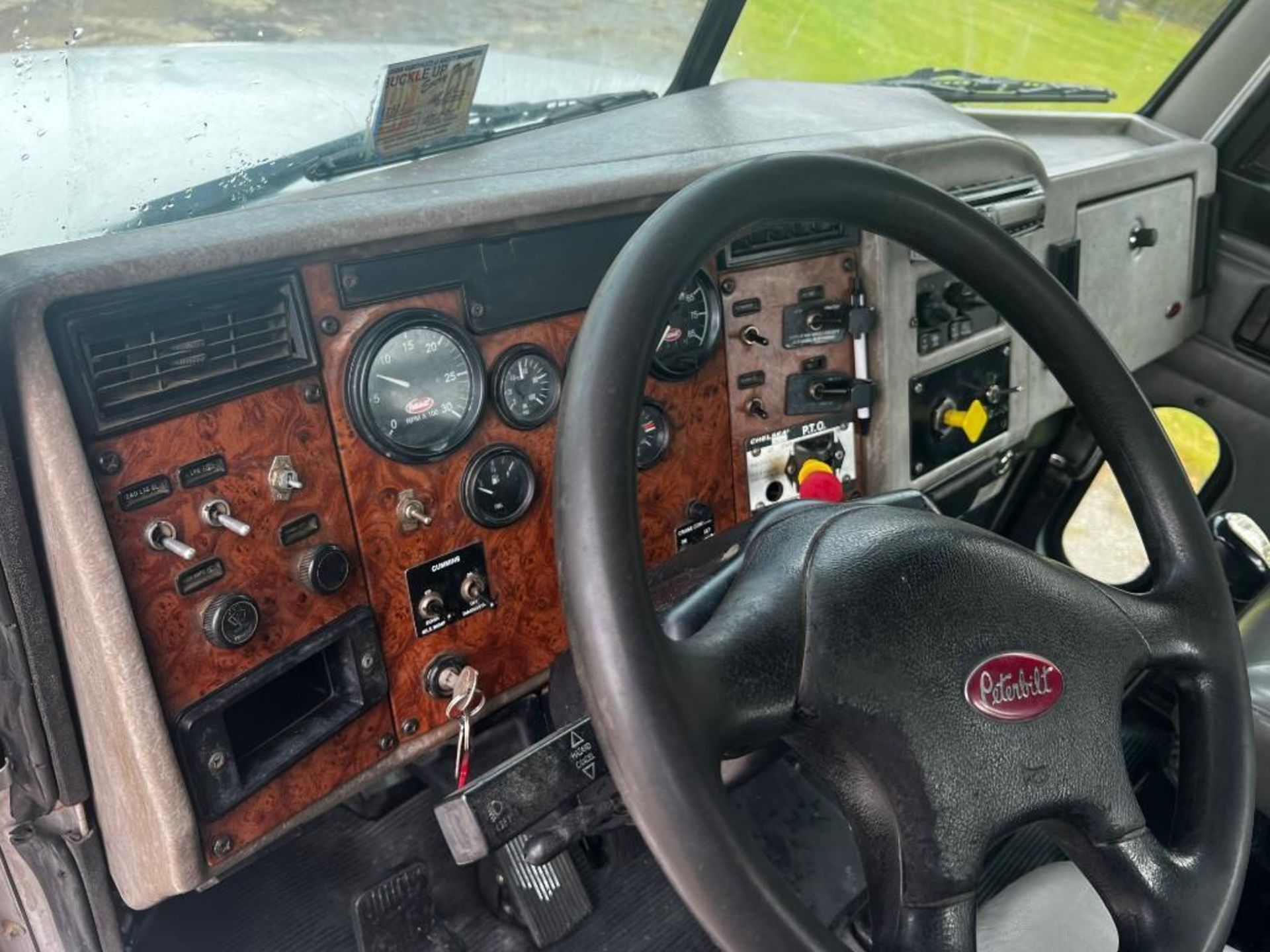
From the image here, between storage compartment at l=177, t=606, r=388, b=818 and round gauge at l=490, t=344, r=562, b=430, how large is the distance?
1.02 feet

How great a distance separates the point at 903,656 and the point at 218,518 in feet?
2.32

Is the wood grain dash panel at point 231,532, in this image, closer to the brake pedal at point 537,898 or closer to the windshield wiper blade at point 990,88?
the brake pedal at point 537,898

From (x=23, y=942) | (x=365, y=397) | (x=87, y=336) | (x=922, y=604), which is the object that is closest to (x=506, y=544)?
(x=365, y=397)

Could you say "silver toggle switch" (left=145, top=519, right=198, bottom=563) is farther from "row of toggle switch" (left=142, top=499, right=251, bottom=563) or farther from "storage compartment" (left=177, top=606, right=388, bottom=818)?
"storage compartment" (left=177, top=606, right=388, bottom=818)

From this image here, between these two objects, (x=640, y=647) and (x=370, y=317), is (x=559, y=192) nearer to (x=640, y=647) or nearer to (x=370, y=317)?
(x=370, y=317)

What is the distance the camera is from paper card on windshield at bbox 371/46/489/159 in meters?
1.54

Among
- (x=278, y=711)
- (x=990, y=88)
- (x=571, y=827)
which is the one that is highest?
(x=990, y=88)

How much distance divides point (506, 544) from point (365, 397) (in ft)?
0.99

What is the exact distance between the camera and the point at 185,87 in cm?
140

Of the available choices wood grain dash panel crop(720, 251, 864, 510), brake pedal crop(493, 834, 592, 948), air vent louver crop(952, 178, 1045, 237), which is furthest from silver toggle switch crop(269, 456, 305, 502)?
air vent louver crop(952, 178, 1045, 237)

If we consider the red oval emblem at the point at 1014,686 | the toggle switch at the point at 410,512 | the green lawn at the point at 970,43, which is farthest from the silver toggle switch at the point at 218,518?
the green lawn at the point at 970,43

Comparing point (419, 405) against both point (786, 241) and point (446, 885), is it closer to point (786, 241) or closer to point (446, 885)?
point (786, 241)

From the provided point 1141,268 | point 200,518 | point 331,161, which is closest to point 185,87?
Answer: point 331,161

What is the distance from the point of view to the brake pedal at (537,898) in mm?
1759
